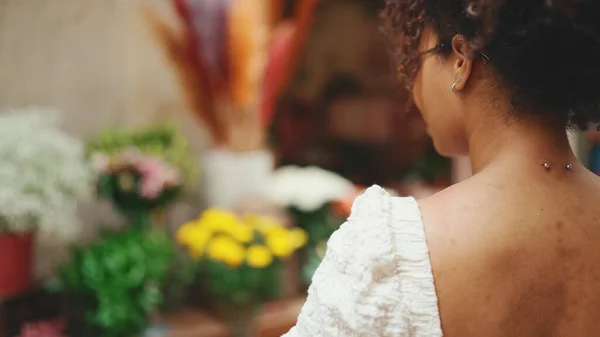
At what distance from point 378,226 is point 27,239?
1005mm

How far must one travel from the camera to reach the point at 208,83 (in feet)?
5.82

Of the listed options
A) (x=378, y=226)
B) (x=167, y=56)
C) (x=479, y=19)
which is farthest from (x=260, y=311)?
(x=479, y=19)

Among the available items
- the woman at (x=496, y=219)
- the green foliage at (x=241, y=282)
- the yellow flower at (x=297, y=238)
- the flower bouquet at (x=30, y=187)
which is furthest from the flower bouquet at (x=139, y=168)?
the woman at (x=496, y=219)

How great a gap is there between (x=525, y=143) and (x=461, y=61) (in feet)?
0.42

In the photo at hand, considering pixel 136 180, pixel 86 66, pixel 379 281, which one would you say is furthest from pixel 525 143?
pixel 86 66

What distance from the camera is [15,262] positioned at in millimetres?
1387

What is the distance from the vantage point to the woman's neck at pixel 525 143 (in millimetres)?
736

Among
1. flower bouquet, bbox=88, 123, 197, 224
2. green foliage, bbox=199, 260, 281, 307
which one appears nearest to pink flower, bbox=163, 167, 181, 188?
flower bouquet, bbox=88, 123, 197, 224

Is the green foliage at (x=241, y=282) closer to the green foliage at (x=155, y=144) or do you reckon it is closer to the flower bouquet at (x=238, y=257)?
the flower bouquet at (x=238, y=257)

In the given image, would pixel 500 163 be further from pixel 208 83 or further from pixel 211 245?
pixel 208 83

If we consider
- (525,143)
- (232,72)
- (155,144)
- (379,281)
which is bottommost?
(379,281)

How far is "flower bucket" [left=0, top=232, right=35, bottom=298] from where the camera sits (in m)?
1.35

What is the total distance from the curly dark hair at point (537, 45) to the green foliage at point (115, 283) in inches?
37.7

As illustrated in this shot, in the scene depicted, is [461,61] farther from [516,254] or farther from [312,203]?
[312,203]
